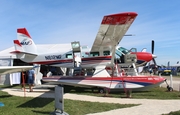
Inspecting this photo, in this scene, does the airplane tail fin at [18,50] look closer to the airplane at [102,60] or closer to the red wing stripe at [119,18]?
the airplane at [102,60]

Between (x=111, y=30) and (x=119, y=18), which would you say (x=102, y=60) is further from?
(x=119, y=18)

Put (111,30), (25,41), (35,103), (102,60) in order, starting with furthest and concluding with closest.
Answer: (25,41) < (102,60) < (111,30) < (35,103)

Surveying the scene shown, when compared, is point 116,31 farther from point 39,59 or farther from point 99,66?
point 39,59

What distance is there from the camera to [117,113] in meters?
6.89

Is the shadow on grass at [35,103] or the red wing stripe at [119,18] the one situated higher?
the red wing stripe at [119,18]

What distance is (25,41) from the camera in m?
16.1

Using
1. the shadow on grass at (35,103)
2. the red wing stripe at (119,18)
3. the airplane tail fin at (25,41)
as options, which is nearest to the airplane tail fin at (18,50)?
the airplane tail fin at (25,41)

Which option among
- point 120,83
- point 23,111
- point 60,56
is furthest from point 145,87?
point 23,111

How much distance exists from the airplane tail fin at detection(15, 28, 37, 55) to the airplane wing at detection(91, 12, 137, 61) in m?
5.46

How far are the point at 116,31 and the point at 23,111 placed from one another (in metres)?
6.27

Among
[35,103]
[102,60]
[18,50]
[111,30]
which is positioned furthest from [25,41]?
[111,30]

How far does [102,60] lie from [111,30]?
3556 mm

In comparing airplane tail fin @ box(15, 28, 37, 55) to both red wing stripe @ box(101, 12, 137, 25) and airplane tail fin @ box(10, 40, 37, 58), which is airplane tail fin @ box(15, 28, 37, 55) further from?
red wing stripe @ box(101, 12, 137, 25)

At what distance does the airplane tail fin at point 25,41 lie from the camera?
15908mm
